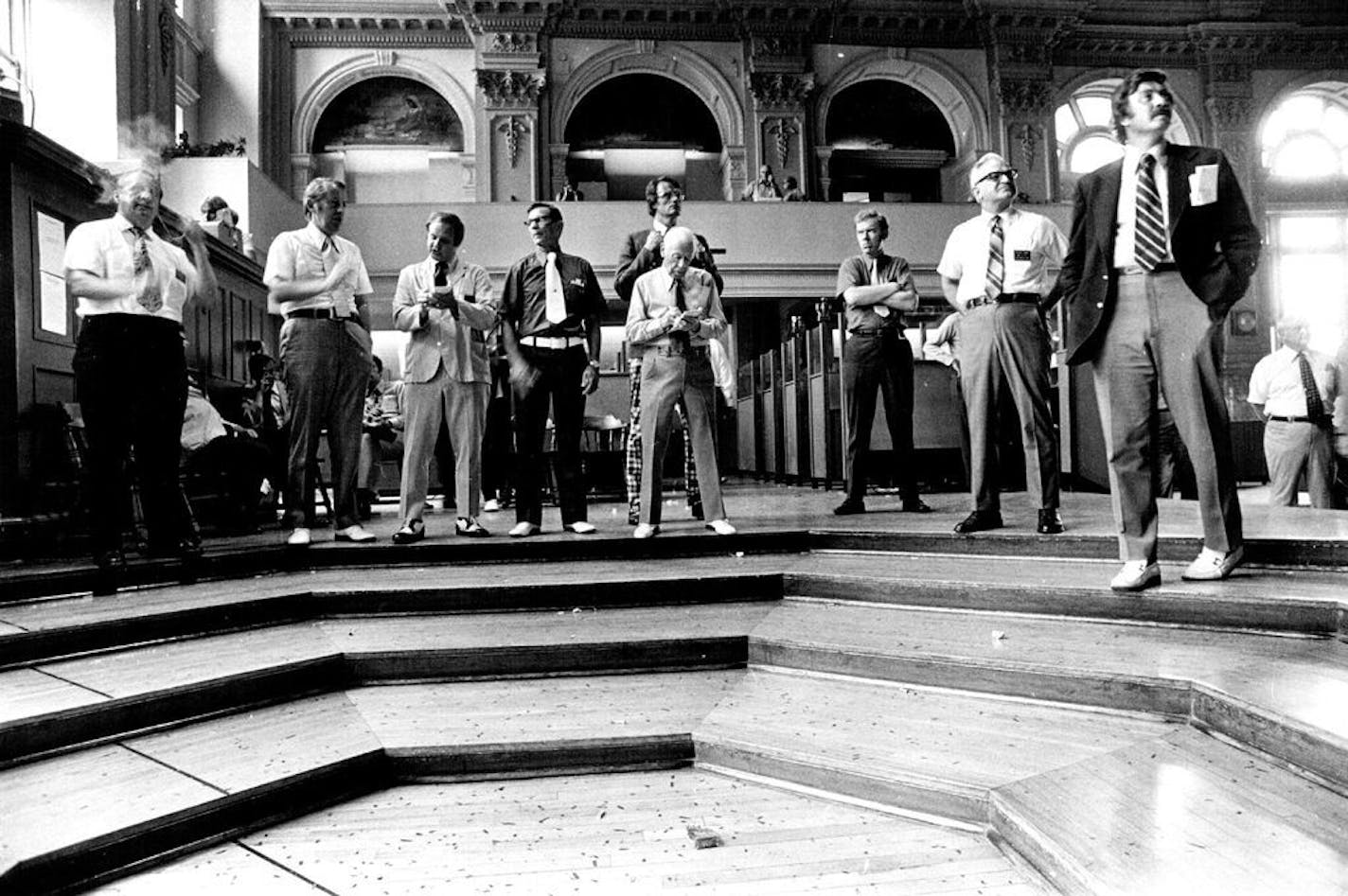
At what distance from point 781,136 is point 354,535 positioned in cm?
1251

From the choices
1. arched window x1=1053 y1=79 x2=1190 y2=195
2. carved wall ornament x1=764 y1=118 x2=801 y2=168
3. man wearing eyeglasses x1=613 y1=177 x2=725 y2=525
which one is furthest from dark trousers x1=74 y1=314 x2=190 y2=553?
arched window x1=1053 y1=79 x2=1190 y2=195

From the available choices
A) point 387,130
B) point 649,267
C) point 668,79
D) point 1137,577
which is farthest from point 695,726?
point 387,130

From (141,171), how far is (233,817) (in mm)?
2899

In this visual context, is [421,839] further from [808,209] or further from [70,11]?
[808,209]

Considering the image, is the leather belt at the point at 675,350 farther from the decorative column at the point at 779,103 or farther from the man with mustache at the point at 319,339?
the decorative column at the point at 779,103

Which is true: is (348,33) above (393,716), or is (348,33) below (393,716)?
above

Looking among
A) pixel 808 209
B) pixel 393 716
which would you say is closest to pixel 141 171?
pixel 393 716

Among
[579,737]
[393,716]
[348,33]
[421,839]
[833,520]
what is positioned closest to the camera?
[421,839]

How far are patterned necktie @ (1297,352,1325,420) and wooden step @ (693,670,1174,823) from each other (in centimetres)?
508

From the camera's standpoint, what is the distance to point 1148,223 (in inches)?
123

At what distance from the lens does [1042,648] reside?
9.62 ft

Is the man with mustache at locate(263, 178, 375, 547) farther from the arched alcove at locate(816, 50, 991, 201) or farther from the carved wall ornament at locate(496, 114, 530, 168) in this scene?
the arched alcove at locate(816, 50, 991, 201)

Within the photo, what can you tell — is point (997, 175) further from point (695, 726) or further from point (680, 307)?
point (695, 726)

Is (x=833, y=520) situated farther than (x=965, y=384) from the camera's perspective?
Yes
